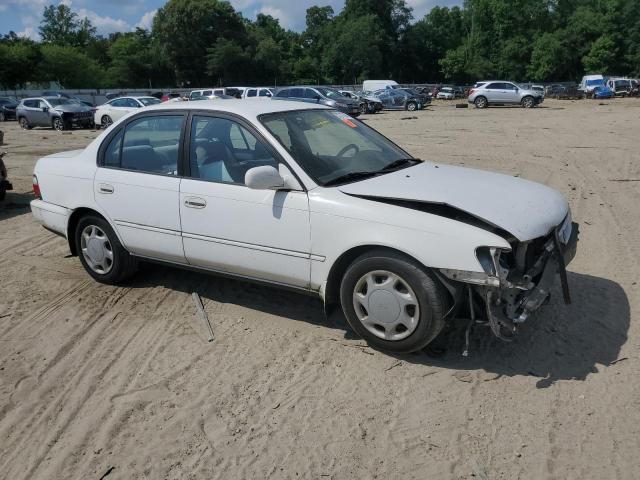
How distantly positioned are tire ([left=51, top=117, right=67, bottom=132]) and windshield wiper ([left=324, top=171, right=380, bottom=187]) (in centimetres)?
2391

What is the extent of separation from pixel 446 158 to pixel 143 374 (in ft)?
33.1

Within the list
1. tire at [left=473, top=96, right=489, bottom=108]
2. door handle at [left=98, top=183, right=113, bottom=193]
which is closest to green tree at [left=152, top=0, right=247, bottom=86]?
tire at [left=473, top=96, right=489, bottom=108]

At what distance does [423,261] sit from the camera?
3.45 metres

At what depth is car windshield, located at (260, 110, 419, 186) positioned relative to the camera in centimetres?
411

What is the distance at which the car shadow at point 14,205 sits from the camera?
838cm

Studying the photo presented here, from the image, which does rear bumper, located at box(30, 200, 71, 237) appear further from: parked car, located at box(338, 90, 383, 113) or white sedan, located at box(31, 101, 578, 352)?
parked car, located at box(338, 90, 383, 113)

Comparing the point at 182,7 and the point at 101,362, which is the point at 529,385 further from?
the point at 182,7

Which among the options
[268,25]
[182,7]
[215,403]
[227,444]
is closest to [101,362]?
[215,403]

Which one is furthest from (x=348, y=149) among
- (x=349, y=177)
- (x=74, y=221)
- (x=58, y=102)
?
(x=58, y=102)

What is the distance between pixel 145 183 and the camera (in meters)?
4.61

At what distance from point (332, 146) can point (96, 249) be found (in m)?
2.36

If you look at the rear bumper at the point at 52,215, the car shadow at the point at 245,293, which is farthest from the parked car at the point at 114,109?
the car shadow at the point at 245,293

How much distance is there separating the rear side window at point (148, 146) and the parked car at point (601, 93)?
170ft

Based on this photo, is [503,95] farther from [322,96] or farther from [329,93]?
[322,96]
